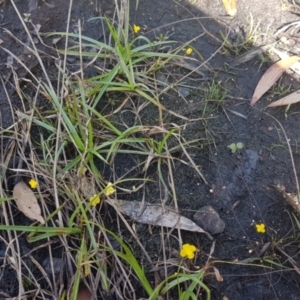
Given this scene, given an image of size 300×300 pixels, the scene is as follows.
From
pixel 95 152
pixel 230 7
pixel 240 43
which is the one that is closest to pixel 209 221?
pixel 95 152

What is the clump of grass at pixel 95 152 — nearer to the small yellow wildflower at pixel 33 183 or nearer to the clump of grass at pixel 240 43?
the small yellow wildflower at pixel 33 183

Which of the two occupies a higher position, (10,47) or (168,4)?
(168,4)

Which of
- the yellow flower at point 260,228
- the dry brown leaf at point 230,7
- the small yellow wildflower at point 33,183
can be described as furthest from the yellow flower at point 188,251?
the dry brown leaf at point 230,7

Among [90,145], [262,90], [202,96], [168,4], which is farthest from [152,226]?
[168,4]

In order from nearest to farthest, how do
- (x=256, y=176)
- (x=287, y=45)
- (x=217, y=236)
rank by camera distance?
(x=217, y=236), (x=256, y=176), (x=287, y=45)

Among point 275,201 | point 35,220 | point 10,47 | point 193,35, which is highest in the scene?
point 193,35

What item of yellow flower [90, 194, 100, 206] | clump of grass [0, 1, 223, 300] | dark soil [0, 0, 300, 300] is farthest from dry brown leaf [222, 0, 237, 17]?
yellow flower [90, 194, 100, 206]

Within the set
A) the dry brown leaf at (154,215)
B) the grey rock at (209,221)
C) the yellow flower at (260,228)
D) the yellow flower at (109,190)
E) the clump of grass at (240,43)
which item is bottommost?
the dry brown leaf at (154,215)

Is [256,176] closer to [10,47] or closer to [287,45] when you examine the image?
[287,45]
